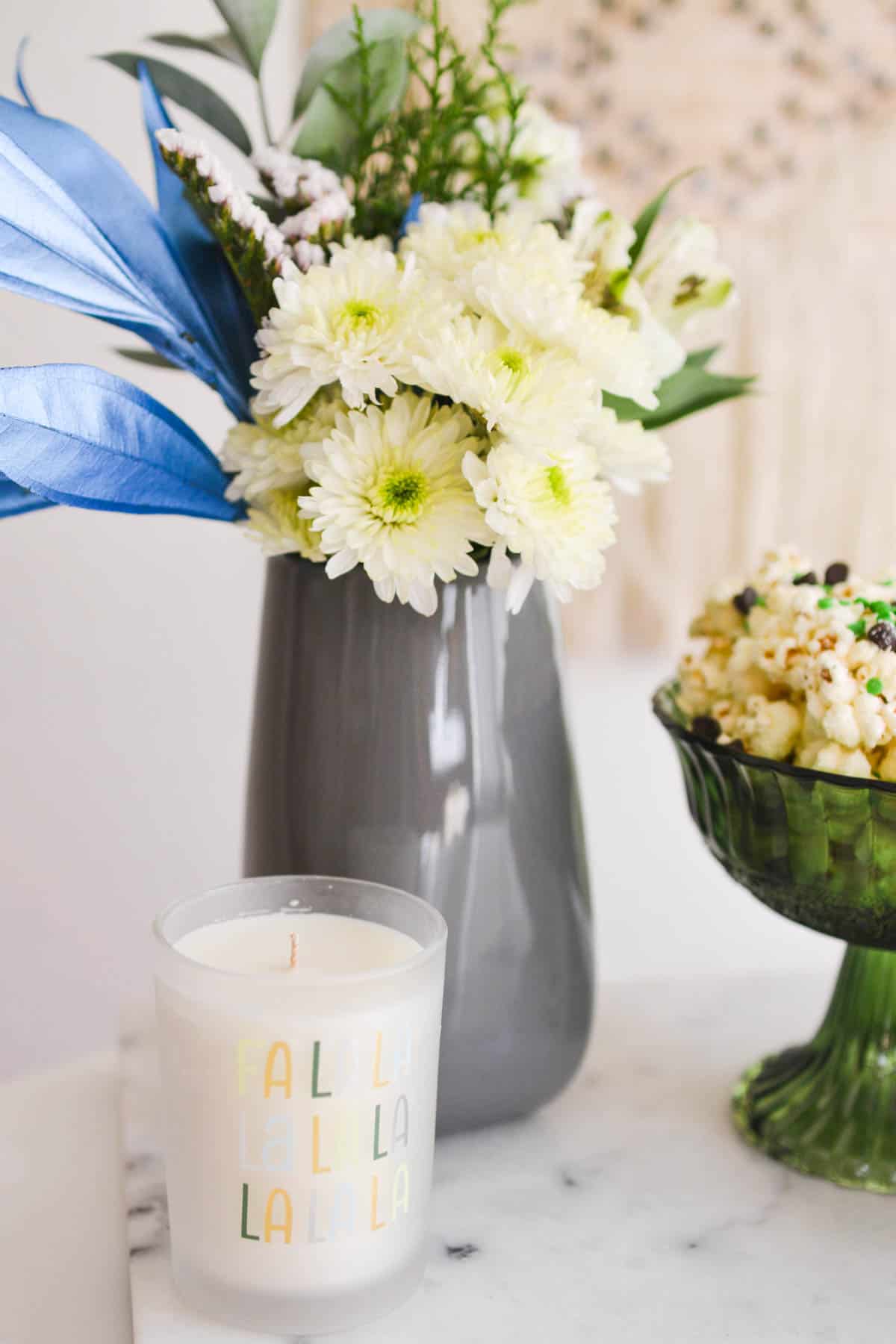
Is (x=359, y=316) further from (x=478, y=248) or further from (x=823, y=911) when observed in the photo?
(x=823, y=911)

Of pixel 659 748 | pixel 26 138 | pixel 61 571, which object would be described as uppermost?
pixel 26 138

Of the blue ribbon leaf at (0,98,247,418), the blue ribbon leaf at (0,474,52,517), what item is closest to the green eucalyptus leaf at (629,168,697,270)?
the blue ribbon leaf at (0,98,247,418)

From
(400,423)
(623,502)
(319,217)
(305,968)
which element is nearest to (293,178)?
(319,217)

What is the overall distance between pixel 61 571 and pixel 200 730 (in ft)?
0.56

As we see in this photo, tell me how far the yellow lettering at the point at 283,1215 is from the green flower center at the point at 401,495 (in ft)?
0.88

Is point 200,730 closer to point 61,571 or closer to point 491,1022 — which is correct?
point 61,571

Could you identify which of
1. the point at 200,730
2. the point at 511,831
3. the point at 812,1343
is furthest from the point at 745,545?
the point at 812,1343

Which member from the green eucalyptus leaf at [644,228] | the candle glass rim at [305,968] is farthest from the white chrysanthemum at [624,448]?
the candle glass rim at [305,968]

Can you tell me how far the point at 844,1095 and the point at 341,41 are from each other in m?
0.59

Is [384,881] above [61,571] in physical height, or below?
below

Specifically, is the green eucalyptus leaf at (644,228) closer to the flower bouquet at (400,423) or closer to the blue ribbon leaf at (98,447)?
the flower bouquet at (400,423)

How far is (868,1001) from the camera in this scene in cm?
68

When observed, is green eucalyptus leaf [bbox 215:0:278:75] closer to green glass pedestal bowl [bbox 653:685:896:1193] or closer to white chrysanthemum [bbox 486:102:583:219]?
white chrysanthemum [bbox 486:102:583:219]

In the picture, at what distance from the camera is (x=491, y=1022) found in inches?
25.0
